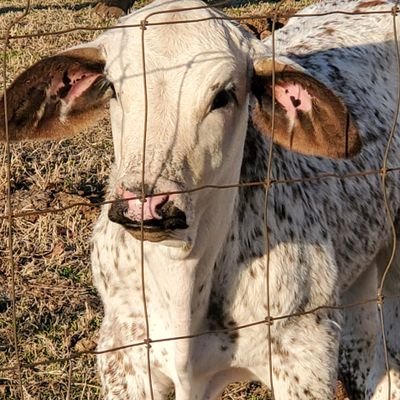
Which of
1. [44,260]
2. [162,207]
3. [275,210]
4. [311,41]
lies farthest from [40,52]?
[162,207]

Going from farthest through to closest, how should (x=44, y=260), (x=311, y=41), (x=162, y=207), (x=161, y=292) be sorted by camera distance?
(x=44, y=260), (x=311, y=41), (x=161, y=292), (x=162, y=207)

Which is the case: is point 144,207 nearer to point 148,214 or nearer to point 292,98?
point 148,214

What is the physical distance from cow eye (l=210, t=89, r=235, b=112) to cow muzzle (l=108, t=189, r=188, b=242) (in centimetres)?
43

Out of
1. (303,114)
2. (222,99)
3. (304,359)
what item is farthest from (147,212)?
(304,359)

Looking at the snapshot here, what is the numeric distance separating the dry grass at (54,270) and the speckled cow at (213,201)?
876 millimetres

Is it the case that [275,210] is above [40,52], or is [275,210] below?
above

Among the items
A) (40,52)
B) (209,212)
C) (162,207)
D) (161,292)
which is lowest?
(40,52)

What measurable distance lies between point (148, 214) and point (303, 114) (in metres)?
0.84

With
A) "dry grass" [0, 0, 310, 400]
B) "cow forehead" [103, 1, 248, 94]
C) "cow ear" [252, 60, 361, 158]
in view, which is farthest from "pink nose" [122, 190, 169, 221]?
"dry grass" [0, 0, 310, 400]

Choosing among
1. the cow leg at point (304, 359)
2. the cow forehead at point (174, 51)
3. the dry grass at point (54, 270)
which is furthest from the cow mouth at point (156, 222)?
the dry grass at point (54, 270)

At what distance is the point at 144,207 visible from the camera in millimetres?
3127

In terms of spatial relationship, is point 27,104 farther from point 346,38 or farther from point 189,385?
point 346,38

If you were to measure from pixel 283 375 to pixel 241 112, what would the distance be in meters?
1.00

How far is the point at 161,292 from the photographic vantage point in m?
3.92
